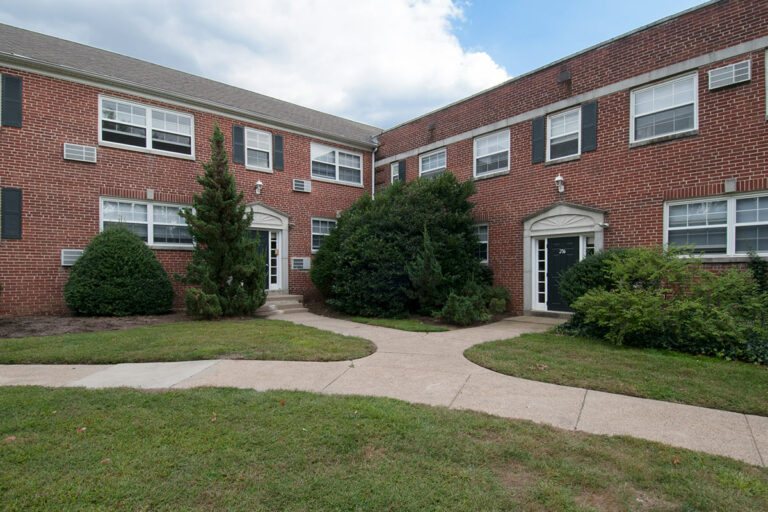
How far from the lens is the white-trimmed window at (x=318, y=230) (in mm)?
14531

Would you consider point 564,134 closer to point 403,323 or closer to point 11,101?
point 403,323

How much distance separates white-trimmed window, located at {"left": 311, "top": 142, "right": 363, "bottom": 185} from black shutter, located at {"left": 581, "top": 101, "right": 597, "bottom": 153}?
8211 mm

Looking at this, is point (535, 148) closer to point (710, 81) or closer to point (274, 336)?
point (710, 81)

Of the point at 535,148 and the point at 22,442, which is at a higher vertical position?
the point at 535,148

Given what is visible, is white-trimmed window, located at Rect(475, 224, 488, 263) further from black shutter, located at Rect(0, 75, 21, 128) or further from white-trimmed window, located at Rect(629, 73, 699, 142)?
black shutter, located at Rect(0, 75, 21, 128)

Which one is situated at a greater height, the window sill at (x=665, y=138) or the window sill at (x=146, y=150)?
the window sill at (x=146, y=150)

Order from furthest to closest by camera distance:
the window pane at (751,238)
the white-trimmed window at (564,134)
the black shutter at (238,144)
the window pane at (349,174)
Result: the window pane at (349,174) < the black shutter at (238,144) < the white-trimmed window at (564,134) < the window pane at (751,238)

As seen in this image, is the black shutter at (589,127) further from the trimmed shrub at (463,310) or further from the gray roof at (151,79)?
the gray roof at (151,79)

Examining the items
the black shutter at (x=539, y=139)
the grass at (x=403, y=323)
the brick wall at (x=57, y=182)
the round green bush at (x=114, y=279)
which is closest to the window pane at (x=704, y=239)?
the black shutter at (x=539, y=139)

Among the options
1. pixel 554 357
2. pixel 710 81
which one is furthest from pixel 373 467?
pixel 710 81

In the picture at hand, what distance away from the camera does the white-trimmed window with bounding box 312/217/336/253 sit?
14.5m

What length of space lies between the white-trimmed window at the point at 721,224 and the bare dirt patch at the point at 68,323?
11.3 metres

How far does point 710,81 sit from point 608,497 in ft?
31.3

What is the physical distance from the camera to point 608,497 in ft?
8.08
